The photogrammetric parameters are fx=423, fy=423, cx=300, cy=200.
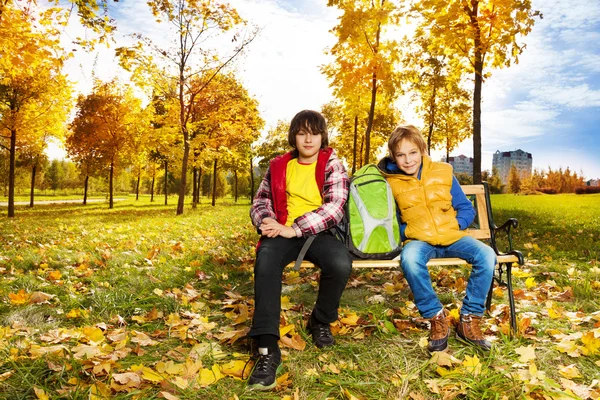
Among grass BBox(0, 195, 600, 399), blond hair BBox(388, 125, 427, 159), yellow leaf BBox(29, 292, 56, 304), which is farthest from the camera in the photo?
yellow leaf BBox(29, 292, 56, 304)

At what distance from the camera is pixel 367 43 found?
32.7 feet

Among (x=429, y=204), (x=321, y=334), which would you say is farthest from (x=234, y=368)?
(x=429, y=204)

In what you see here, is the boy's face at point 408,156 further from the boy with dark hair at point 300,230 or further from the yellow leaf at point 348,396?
the yellow leaf at point 348,396

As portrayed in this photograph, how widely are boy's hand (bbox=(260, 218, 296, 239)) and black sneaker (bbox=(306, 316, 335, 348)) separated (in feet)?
2.17

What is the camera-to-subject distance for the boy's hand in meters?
2.96

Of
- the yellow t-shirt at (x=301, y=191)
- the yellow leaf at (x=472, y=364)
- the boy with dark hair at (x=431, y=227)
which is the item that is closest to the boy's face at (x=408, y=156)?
the boy with dark hair at (x=431, y=227)

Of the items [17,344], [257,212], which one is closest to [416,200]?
[257,212]

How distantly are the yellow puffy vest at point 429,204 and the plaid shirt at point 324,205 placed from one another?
0.44 m

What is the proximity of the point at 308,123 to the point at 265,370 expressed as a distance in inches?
68.4

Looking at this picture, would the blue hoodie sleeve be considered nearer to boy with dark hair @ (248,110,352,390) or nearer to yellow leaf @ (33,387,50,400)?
boy with dark hair @ (248,110,352,390)

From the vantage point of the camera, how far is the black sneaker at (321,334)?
9.50ft

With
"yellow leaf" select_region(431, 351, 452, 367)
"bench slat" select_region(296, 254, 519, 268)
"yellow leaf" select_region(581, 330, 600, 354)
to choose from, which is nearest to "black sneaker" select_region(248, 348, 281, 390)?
"bench slat" select_region(296, 254, 519, 268)

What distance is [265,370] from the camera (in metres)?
2.39

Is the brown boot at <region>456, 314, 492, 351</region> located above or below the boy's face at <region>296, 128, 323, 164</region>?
below
